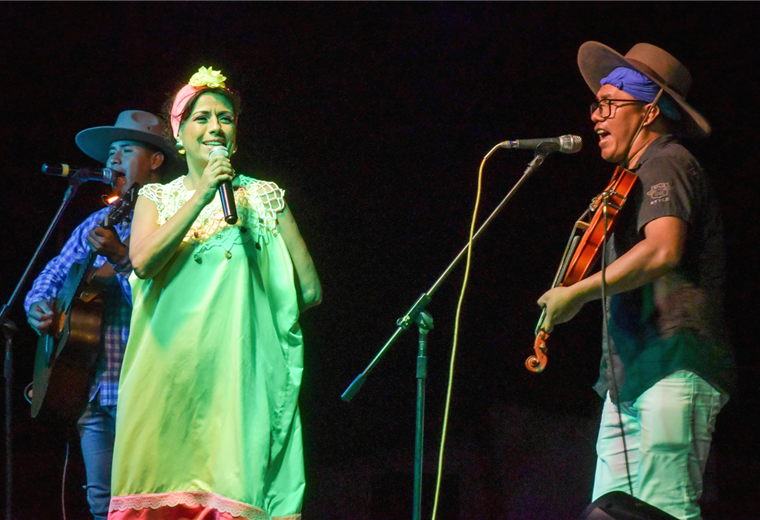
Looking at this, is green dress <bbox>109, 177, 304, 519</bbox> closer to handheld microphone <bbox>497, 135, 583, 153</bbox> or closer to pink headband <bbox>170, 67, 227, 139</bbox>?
pink headband <bbox>170, 67, 227, 139</bbox>

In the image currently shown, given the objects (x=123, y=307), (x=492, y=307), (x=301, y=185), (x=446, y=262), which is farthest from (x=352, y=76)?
(x=123, y=307)

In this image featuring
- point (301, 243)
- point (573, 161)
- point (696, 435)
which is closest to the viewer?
point (696, 435)

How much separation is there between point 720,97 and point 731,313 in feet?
3.69

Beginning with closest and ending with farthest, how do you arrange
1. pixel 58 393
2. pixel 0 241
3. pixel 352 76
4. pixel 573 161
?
pixel 58 393 → pixel 573 161 → pixel 352 76 → pixel 0 241

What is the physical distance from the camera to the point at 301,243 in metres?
2.39

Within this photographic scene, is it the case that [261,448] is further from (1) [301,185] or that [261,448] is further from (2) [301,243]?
(1) [301,185]

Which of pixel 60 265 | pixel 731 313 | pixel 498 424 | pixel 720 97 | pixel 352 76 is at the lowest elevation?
pixel 498 424

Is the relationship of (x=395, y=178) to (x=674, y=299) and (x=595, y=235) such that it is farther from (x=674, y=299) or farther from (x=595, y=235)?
(x=674, y=299)

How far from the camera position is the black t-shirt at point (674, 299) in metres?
2.06

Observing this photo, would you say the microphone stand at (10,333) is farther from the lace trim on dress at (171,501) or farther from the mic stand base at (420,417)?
A: the mic stand base at (420,417)

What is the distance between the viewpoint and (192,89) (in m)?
2.44

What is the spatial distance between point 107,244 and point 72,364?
55cm

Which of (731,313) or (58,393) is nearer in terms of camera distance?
(58,393)

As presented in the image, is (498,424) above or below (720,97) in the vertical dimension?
below
